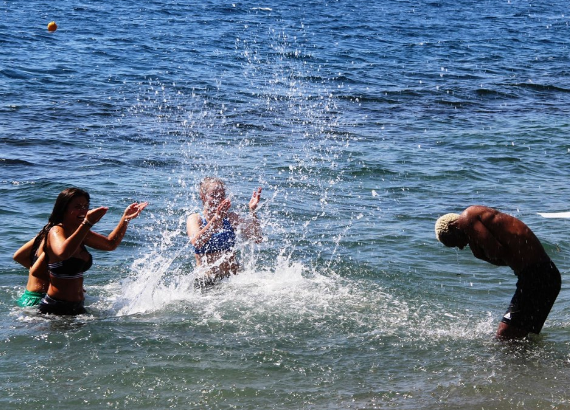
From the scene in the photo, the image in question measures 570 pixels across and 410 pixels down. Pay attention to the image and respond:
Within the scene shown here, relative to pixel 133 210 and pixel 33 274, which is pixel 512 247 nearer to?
pixel 133 210

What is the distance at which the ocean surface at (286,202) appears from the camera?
6.75 meters

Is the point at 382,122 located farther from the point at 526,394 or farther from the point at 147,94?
the point at 526,394

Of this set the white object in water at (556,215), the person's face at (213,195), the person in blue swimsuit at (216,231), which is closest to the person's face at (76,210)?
the person in blue swimsuit at (216,231)

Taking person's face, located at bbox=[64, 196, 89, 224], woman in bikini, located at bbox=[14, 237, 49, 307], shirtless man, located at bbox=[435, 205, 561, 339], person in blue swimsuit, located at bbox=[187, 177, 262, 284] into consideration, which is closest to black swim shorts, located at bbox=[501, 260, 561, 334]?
shirtless man, located at bbox=[435, 205, 561, 339]

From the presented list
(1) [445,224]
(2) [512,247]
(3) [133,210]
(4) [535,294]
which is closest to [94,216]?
(3) [133,210]

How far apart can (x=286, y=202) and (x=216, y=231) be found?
154 inches

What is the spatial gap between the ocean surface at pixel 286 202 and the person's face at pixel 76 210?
0.98 meters

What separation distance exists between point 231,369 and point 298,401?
779mm

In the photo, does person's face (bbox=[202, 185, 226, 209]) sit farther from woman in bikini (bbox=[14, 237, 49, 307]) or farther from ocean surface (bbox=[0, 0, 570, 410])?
woman in bikini (bbox=[14, 237, 49, 307])

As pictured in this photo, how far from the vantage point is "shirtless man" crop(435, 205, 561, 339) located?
6.78m

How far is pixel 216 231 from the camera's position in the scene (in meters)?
8.92

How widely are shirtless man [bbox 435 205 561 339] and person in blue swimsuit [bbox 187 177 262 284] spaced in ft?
9.00

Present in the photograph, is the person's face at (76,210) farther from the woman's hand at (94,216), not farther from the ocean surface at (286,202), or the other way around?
the ocean surface at (286,202)

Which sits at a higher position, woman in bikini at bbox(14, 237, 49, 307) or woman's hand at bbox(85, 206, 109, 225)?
woman's hand at bbox(85, 206, 109, 225)
